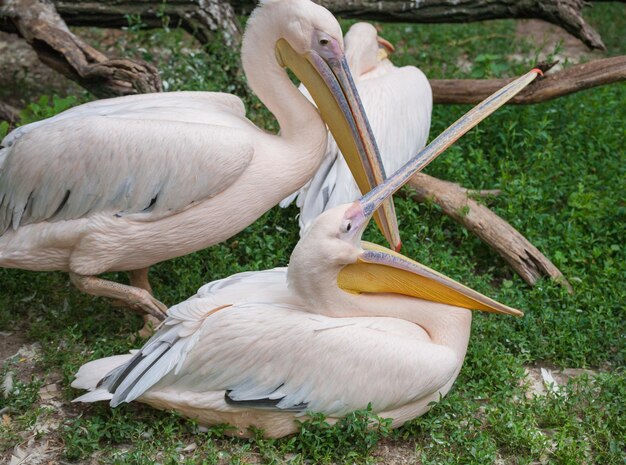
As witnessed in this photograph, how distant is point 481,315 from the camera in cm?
406

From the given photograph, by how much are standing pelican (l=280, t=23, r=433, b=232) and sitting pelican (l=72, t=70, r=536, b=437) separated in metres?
0.91

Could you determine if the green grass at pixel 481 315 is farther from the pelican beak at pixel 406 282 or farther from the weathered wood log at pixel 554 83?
→ the pelican beak at pixel 406 282

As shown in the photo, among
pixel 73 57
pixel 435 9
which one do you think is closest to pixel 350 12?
pixel 435 9

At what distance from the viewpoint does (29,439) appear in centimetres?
333

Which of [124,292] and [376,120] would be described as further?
[376,120]

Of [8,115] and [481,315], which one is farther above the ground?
[8,115]

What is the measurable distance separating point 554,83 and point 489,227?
0.98m

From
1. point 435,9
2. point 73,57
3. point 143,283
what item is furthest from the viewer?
point 435,9

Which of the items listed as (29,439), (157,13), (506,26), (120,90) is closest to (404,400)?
(29,439)

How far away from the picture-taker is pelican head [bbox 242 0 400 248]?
12.1 feet

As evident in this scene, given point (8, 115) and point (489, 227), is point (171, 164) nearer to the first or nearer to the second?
point (489, 227)

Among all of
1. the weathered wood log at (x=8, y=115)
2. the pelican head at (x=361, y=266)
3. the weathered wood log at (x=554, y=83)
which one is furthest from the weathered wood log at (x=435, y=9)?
the pelican head at (x=361, y=266)

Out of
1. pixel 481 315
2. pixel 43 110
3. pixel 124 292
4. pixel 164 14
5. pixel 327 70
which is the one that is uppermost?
pixel 327 70

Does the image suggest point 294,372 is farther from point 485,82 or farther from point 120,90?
point 485,82
